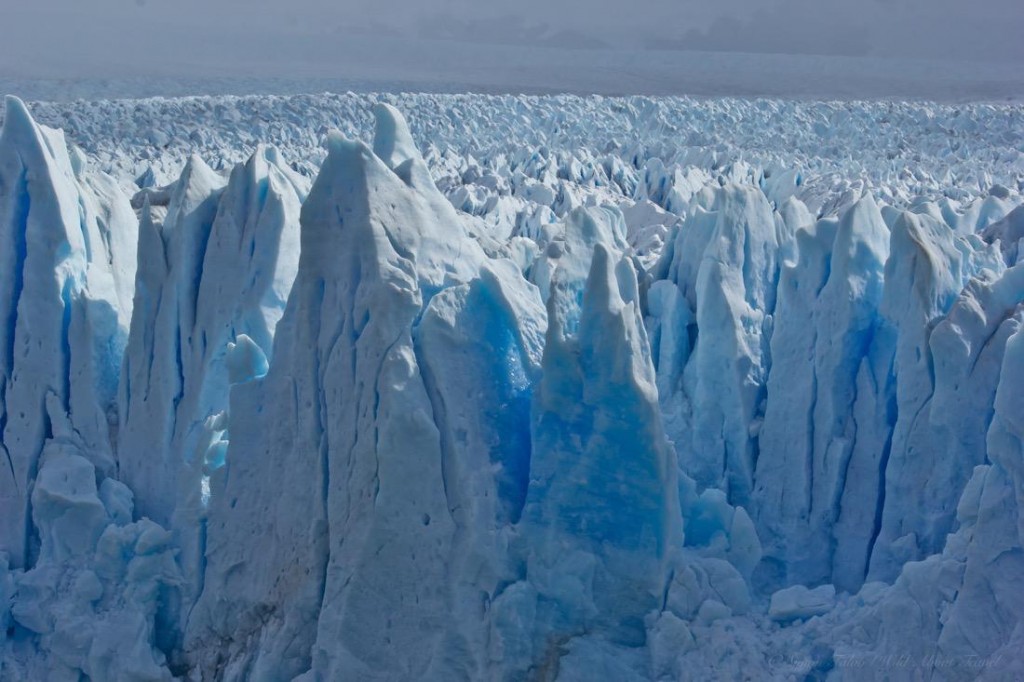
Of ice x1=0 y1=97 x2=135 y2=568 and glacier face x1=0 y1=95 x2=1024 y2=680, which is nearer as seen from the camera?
glacier face x1=0 y1=95 x2=1024 y2=680

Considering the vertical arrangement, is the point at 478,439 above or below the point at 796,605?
above

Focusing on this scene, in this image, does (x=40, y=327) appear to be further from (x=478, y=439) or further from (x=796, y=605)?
(x=796, y=605)

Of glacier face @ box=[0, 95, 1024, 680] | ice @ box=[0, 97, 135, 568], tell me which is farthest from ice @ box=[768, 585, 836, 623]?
ice @ box=[0, 97, 135, 568]

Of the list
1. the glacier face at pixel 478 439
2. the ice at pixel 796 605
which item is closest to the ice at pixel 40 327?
the glacier face at pixel 478 439

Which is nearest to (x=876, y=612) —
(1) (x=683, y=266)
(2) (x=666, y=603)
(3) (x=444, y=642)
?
(2) (x=666, y=603)

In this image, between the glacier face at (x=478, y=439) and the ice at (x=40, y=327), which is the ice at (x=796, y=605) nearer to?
the glacier face at (x=478, y=439)

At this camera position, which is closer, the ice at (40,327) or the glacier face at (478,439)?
the glacier face at (478,439)

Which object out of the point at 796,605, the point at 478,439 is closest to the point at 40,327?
the point at 478,439

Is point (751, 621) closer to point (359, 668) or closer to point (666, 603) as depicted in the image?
point (666, 603)

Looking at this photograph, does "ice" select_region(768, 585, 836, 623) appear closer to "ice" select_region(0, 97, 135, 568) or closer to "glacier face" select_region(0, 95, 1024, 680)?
"glacier face" select_region(0, 95, 1024, 680)
